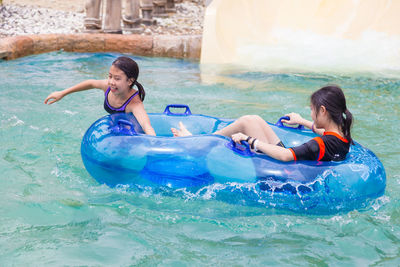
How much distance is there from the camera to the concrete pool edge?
8.16 m

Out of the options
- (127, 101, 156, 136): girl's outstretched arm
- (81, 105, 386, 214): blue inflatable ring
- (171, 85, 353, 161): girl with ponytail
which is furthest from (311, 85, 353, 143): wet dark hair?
(127, 101, 156, 136): girl's outstretched arm

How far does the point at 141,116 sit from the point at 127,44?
16.5 ft

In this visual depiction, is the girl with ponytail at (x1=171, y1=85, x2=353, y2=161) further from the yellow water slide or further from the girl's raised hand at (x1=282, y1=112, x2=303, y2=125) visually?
the yellow water slide

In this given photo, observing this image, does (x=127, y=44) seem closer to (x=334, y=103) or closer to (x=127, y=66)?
(x=127, y=66)

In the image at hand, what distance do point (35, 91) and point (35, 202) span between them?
309 centimetres

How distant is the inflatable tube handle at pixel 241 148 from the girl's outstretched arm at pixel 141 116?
650 mm

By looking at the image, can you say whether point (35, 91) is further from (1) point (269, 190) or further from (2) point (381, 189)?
(2) point (381, 189)

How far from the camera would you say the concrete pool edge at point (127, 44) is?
8156 millimetres

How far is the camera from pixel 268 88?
6602 mm

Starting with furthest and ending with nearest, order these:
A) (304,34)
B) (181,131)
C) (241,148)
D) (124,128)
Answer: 1. (304,34)
2. (181,131)
3. (124,128)
4. (241,148)

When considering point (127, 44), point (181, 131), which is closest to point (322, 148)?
point (181, 131)

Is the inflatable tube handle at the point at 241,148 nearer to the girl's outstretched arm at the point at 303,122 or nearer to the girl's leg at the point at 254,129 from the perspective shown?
the girl's leg at the point at 254,129

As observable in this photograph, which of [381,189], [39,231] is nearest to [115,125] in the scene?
[39,231]

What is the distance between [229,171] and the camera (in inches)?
121
